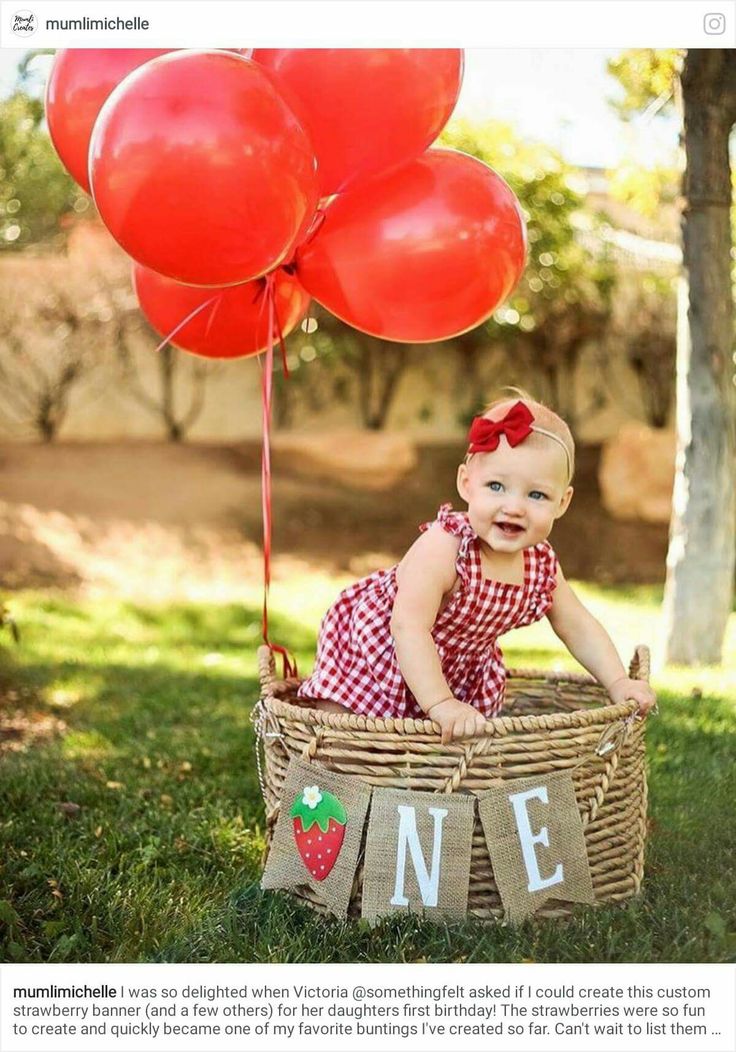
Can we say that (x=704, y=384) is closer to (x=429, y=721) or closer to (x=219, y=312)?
(x=219, y=312)

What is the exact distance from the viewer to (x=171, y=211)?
1.40 metres

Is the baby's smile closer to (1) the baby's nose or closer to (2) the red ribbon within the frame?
(1) the baby's nose

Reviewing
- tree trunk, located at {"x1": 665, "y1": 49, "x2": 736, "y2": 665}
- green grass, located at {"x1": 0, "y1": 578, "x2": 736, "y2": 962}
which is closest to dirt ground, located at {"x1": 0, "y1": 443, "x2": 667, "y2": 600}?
green grass, located at {"x1": 0, "y1": 578, "x2": 736, "y2": 962}

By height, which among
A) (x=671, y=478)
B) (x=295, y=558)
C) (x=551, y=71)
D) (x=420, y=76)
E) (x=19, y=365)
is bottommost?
(x=295, y=558)

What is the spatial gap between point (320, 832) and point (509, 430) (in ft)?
1.95

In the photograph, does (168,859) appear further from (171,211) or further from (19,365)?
(19,365)

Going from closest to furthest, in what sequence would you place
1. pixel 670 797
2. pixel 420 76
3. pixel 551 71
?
1. pixel 420 76
2. pixel 670 797
3. pixel 551 71

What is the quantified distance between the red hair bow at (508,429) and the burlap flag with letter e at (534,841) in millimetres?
444

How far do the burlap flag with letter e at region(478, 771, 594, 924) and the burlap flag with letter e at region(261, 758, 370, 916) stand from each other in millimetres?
172

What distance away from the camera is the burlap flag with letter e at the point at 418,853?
1456 mm

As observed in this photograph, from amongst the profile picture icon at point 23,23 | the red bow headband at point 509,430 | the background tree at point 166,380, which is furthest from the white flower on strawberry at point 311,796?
the background tree at point 166,380

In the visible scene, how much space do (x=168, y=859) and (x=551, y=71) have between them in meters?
2.03

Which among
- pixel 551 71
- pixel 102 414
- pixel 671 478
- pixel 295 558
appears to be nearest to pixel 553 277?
pixel 671 478

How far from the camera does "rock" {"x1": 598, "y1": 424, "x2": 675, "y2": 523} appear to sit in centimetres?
567
